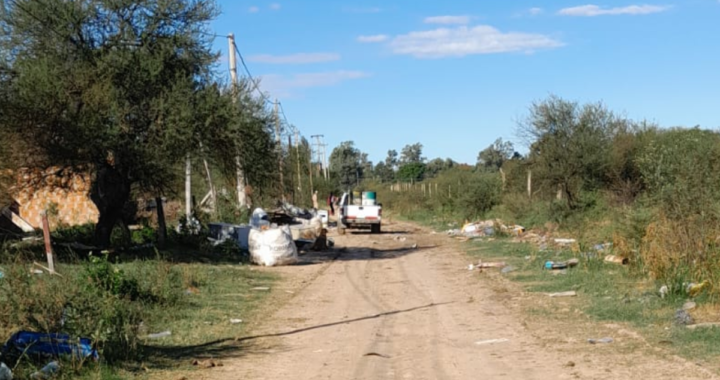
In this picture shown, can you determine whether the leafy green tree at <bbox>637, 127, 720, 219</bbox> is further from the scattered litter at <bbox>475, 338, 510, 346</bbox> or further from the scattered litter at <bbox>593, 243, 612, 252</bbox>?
the scattered litter at <bbox>475, 338, 510, 346</bbox>

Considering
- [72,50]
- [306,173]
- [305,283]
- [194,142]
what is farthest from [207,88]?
[306,173]

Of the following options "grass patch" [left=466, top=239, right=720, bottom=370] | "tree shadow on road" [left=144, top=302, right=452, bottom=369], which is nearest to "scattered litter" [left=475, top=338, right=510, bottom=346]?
"grass patch" [left=466, top=239, right=720, bottom=370]

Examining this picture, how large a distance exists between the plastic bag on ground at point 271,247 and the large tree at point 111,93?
270 centimetres

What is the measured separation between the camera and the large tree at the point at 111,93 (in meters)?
20.3

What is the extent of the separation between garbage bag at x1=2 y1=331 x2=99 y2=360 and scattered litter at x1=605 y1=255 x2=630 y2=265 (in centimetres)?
1200

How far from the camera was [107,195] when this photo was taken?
2248 cm

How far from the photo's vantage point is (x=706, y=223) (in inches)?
585

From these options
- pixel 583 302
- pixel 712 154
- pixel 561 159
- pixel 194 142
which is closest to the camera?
pixel 583 302

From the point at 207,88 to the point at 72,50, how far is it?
150 inches

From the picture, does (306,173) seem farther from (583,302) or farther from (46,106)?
(583,302)

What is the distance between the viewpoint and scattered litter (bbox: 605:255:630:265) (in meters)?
17.3

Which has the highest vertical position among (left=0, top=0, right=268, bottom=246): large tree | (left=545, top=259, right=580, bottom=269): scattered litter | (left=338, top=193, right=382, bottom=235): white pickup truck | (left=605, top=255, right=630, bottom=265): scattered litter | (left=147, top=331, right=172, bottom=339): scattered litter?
(left=0, top=0, right=268, bottom=246): large tree

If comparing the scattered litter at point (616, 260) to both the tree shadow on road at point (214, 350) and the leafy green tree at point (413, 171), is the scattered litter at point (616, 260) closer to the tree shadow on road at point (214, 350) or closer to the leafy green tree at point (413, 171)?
the tree shadow on road at point (214, 350)

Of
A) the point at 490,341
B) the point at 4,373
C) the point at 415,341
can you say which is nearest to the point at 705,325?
the point at 490,341
